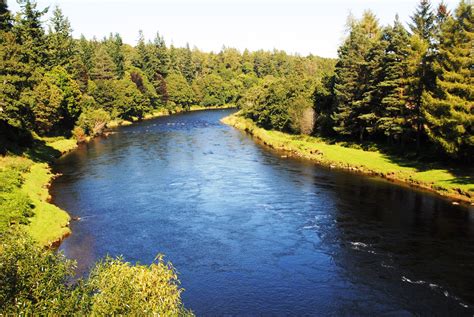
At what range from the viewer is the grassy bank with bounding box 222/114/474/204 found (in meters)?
56.2

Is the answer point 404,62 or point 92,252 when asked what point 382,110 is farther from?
point 92,252

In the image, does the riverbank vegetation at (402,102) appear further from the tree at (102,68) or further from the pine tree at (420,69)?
the tree at (102,68)

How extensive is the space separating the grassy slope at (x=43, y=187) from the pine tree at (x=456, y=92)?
160 feet

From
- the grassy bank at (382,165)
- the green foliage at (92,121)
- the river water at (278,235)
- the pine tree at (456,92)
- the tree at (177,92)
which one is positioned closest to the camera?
the river water at (278,235)

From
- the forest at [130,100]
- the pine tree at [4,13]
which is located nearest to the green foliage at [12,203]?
the forest at [130,100]

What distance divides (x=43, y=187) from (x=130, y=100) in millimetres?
91353

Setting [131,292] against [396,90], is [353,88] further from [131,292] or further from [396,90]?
[131,292]

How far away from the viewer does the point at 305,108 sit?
10250 centimetres

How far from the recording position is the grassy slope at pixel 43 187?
1629 inches

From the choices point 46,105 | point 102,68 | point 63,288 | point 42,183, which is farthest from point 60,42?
point 63,288

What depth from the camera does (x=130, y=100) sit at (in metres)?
147

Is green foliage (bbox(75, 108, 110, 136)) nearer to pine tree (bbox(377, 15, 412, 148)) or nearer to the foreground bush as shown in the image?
pine tree (bbox(377, 15, 412, 148))

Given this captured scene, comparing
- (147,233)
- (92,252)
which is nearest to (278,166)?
(147,233)

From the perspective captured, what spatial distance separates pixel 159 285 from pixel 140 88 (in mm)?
156485
